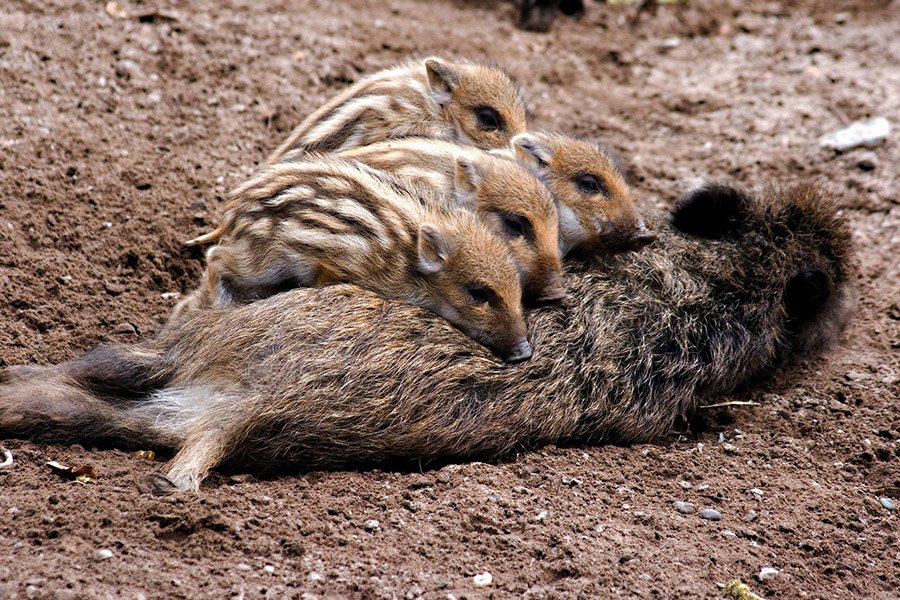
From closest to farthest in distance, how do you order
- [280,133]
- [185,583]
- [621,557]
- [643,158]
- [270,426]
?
[185,583]
[621,557]
[270,426]
[280,133]
[643,158]

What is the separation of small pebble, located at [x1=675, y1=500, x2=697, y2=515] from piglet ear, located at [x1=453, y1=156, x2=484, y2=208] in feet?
5.12

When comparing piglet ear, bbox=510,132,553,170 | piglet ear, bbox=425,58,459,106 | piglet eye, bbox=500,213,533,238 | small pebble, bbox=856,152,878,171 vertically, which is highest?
piglet ear, bbox=425,58,459,106

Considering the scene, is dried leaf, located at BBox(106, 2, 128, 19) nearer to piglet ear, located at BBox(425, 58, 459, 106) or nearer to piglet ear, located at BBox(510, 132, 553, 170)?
piglet ear, located at BBox(425, 58, 459, 106)

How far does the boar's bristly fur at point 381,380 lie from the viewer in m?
3.93

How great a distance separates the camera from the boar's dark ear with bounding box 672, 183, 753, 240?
203 inches

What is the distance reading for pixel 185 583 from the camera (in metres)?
3.18

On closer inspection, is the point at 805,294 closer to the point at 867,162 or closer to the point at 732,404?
the point at 732,404

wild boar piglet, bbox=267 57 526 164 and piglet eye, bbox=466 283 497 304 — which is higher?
wild boar piglet, bbox=267 57 526 164

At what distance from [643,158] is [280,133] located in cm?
241

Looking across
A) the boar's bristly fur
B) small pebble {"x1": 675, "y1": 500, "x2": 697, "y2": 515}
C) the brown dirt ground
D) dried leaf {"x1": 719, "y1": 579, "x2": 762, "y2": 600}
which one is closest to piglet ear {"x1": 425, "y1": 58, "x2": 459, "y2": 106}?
the boar's bristly fur

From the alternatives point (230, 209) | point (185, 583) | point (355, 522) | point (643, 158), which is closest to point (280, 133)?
point (230, 209)

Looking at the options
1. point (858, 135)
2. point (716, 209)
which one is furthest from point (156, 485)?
point (858, 135)

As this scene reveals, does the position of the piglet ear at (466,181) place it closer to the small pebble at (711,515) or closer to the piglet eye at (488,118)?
the piglet eye at (488,118)

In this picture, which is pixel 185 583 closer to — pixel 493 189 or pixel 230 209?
pixel 230 209
